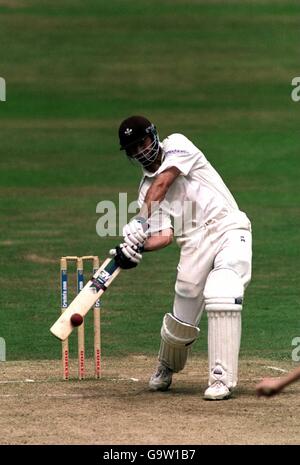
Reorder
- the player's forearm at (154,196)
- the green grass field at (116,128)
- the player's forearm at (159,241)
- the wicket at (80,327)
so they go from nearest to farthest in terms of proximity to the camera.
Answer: the player's forearm at (154,196) < the player's forearm at (159,241) < the wicket at (80,327) < the green grass field at (116,128)

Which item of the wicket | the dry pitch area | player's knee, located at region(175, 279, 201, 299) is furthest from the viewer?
the wicket

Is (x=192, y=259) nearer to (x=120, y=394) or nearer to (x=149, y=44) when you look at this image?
(x=120, y=394)

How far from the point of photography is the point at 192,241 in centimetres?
1002

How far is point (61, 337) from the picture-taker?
31.1 feet

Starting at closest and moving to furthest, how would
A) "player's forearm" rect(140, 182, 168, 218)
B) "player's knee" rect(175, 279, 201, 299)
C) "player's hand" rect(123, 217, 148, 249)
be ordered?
1. "player's hand" rect(123, 217, 148, 249)
2. "player's forearm" rect(140, 182, 168, 218)
3. "player's knee" rect(175, 279, 201, 299)

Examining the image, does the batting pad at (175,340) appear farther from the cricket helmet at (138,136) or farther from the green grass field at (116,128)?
the green grass field at (116,128)

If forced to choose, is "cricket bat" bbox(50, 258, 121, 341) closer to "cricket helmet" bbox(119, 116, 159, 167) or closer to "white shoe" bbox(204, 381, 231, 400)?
"cricket helmet" bbox(119, 116, 159, 167)

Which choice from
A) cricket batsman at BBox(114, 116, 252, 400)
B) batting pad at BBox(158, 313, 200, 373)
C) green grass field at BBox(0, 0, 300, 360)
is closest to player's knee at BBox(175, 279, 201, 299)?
cricket batsman at BBox(114, 116, 252, 400)

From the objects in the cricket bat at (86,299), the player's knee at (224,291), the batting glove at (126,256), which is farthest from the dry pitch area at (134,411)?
the batting glove at (126,256)

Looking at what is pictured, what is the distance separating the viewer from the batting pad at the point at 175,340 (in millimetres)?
10211

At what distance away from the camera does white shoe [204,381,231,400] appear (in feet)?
31.7

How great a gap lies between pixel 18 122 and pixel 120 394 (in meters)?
24.7

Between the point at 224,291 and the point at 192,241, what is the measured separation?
58 centimetres

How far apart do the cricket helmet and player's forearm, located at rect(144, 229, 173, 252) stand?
56 centimetres
